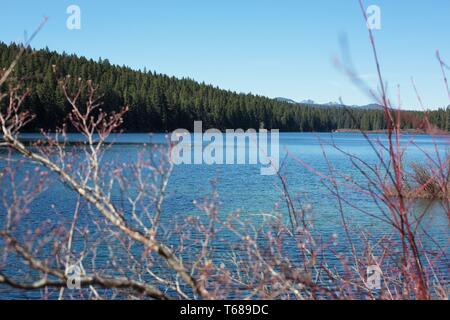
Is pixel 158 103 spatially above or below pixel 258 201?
above

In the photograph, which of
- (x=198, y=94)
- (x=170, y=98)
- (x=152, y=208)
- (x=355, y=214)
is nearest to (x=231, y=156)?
(x=355, y=214)

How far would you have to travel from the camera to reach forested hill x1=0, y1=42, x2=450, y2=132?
67.3 meters

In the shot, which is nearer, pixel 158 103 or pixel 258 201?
pixel 258 201

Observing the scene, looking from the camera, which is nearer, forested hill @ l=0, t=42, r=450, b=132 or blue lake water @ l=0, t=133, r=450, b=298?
blue lake water @ l=0, t=133, r=450, b=298

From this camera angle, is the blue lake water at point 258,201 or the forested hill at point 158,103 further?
the forested hill at point 158,103

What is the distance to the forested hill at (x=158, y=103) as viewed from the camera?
221 ft

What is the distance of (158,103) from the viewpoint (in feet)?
306

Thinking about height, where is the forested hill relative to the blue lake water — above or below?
above

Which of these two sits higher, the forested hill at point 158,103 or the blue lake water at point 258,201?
the forested hill at point 158,103

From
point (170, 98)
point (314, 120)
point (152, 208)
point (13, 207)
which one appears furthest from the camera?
point (314, 120)
